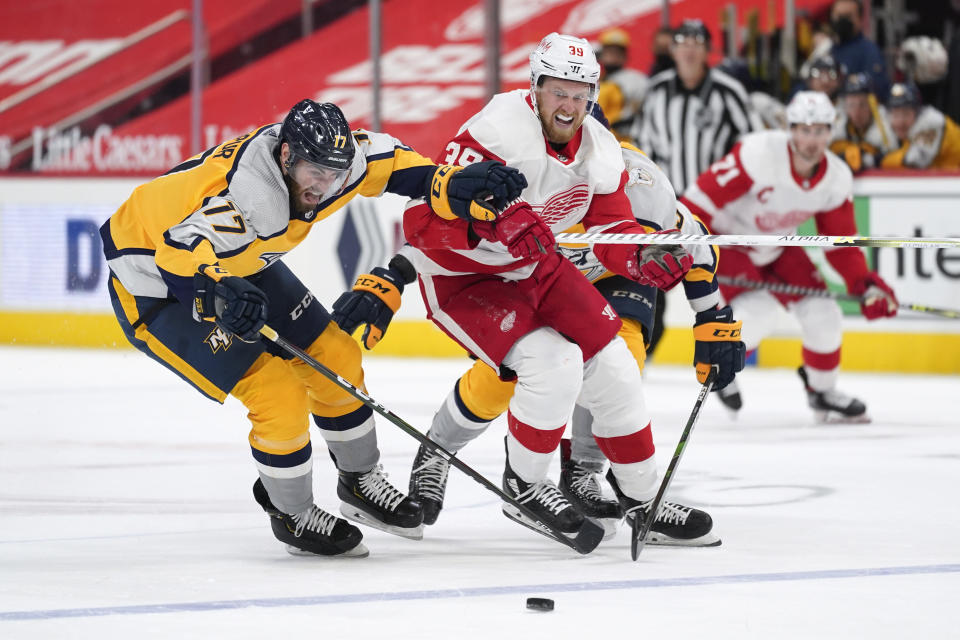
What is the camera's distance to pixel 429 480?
3.40m

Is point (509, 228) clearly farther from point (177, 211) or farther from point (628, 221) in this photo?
point (177, 211)

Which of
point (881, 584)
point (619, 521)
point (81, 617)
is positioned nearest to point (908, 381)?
point (619, 521)

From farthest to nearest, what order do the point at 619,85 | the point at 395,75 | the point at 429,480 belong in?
the point at 395,75 → the point at 619,85 → the point at 429,480

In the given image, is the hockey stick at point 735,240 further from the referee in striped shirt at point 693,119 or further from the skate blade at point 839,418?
the referee in striped shirt at point 693,119

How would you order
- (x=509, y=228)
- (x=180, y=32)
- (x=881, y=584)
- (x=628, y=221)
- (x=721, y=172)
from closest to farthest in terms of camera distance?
(x=881, y=584) → (x=509, y=228) → (x=628, y=221) → (x=721, y=172) → (x=180, y=32)

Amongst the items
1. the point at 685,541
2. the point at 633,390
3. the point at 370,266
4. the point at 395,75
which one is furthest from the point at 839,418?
the point at 395,75

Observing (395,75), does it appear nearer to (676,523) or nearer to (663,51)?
(663,51)

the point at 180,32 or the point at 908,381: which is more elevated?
the point at 180,32

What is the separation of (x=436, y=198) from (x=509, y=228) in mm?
195

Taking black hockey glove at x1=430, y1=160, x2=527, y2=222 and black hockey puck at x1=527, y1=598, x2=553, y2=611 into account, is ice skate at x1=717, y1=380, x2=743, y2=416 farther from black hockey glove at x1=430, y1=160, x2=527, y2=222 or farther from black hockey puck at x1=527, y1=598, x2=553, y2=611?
black hockey puck at x1=527, y1=598, x2=553, y2=611

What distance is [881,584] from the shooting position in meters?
2.70

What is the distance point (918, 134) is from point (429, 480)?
4.24m

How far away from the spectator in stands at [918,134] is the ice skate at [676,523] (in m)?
4.15

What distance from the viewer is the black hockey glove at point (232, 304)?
9.05ft
